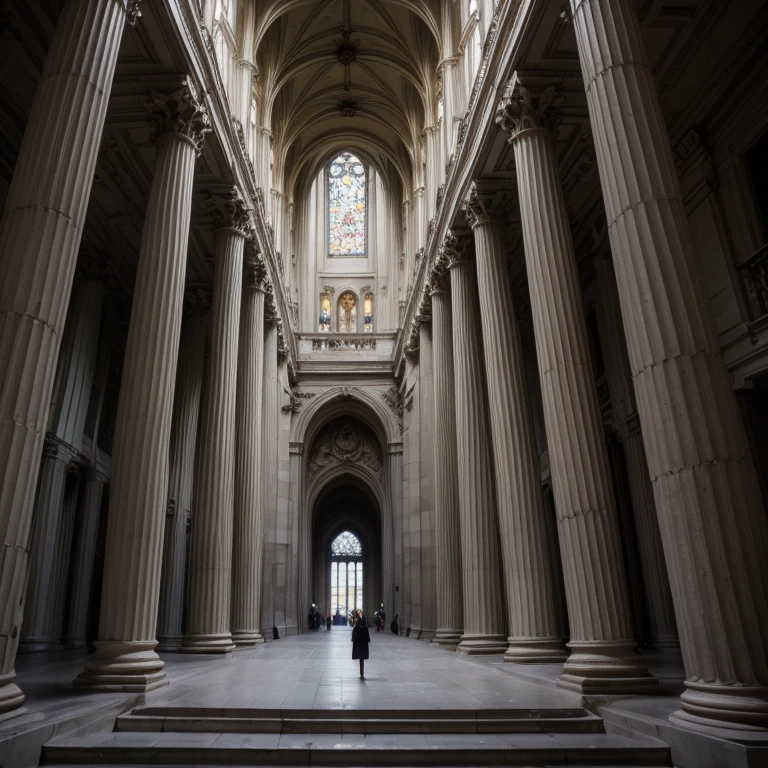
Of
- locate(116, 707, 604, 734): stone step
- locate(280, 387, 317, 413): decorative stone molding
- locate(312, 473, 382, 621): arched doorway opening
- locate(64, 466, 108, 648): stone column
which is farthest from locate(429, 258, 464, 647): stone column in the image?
locate(312, 473, 382, 621): arched doorway opening

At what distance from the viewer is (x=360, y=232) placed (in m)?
34.1

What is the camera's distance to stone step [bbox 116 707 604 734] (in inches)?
254

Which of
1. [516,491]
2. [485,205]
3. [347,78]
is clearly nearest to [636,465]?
[516,491]

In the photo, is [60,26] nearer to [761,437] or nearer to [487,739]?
[487,739]

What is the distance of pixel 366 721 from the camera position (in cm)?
652

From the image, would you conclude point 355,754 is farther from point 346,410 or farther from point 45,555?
point 346,410

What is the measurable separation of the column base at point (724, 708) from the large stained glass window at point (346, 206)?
29.6 m

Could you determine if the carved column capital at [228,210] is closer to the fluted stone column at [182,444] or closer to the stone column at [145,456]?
the stone column at [145,456]

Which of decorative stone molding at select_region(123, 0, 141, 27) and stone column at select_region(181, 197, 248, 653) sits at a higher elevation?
decorative stone molding at select_region(123, 0, 141, 27)

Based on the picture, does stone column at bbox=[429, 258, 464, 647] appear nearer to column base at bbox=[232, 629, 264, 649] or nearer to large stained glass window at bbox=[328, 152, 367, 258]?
column base at bbox=[232, 629, 264, 649]

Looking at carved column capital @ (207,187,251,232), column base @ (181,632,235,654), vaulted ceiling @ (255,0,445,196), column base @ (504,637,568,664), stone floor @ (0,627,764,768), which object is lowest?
stone floor @ (0,627,764,768)

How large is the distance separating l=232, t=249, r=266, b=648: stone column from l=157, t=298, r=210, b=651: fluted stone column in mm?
1796

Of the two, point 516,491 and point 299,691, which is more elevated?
point 516,491

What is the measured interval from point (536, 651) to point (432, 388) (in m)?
11.0
